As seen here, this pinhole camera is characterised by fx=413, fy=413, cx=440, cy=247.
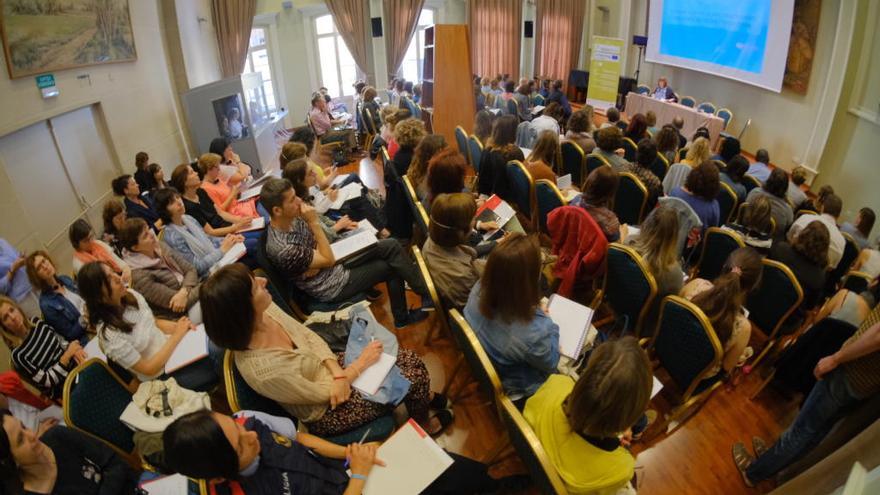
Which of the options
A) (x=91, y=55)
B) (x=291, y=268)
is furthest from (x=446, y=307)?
(x=91, y=55)

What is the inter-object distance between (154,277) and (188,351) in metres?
0.70

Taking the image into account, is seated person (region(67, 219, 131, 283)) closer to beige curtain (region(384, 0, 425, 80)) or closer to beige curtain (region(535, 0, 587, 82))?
beige curtain (region(384, 0, 425, 80))

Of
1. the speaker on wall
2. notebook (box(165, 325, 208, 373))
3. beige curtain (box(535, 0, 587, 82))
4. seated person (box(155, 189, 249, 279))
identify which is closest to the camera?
notebook (box(165, 325, 208, 373))

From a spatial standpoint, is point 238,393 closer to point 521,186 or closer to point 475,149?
point 521,186

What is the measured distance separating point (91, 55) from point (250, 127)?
230 cm

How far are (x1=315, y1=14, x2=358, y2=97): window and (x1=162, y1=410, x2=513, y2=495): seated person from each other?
1014 cm

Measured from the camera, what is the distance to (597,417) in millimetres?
1081

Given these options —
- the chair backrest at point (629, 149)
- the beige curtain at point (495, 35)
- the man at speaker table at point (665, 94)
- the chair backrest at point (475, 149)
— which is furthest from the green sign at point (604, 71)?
the chair backrest at point (475, 149)

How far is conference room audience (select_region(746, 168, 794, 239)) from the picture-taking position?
3.06m

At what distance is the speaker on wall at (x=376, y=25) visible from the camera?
952 centimetres

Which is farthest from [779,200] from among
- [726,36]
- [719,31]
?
[719,31]

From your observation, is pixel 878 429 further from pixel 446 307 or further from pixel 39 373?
pixel 39 373

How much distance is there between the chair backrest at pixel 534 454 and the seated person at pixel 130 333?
1.44 meters

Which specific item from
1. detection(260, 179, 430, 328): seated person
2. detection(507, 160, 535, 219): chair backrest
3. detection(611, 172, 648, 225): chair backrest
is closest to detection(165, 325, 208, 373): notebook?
detection(260, 179, 430, 328): seated person
